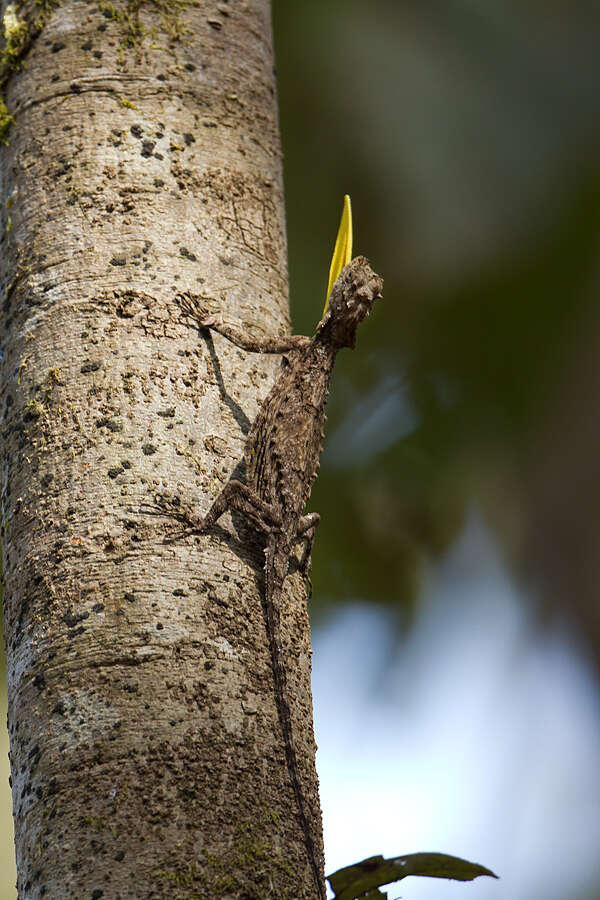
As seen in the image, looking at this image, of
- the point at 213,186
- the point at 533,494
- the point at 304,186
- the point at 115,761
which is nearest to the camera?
the point at 115,761

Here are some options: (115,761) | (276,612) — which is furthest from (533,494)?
(115,761)

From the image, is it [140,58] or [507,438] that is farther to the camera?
[507,438]

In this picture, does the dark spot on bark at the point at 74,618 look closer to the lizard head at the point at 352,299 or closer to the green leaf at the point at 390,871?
the green leaf at the point at 390,871

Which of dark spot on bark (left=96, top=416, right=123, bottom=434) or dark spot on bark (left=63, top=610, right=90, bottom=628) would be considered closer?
dark spot on bark (left=63, top=610, right=90, bottom=628)

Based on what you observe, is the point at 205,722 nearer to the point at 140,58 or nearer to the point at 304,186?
the point at 140,58

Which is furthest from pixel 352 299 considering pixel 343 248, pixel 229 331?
pixel 229 331

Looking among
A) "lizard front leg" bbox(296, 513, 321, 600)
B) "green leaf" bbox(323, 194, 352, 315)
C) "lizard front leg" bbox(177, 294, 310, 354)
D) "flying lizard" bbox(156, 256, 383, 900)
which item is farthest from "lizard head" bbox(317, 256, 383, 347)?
"lizard front leg" bbox(296, 513, 321, 600)

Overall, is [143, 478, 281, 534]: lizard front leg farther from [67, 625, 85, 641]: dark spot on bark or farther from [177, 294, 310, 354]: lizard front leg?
[177, 294, 310, 354]: lizard front leg
